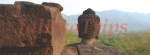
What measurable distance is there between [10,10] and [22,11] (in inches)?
4.7

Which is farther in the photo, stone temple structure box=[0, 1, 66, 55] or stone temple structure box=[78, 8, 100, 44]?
stone temple structure box=[78, 8, 100, 44]

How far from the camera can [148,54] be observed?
2414cm

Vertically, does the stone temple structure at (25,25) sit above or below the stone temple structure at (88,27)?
above

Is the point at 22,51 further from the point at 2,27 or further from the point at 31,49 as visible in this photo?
the point at 2,27

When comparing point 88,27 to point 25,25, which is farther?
point 88,27

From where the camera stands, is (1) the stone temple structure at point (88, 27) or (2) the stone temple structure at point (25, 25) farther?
(1) the stone temple structure at point (88, 27)

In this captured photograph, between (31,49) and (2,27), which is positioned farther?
(31,49)

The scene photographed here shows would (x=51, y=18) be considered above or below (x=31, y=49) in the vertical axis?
above

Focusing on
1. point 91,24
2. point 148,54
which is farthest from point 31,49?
point 148,54

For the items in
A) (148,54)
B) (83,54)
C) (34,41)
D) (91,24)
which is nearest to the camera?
(34,41)

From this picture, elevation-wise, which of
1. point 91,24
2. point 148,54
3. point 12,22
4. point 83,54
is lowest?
point 148,54

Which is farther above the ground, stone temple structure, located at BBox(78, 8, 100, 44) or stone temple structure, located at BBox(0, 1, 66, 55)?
stone temple structure, located at BBox(0, 1, 66, 55)

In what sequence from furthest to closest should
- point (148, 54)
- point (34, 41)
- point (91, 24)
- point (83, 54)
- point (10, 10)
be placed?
point (148, 54) < point (91, 24) < point (83, 54) < point (34, 41) < point (10, 10)

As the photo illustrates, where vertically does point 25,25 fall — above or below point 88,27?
above
